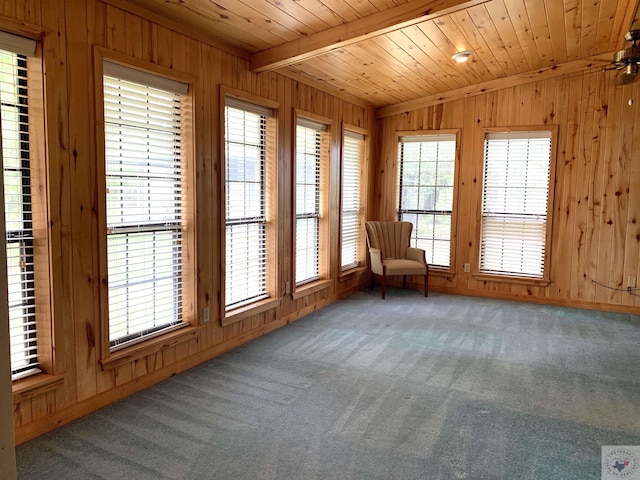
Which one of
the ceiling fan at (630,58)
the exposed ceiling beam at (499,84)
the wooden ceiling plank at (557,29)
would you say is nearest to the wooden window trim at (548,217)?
the exposed ceiling beam at (499,84)

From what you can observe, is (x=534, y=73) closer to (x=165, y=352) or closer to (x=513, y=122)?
(x=513, y=122)

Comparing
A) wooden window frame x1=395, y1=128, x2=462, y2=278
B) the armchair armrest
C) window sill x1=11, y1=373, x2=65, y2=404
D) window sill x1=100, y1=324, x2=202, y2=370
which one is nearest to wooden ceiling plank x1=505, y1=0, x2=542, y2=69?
wooden window frame x1=395, y1=128, x2=462, y2=278

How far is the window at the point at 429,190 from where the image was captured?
5941 millimetres

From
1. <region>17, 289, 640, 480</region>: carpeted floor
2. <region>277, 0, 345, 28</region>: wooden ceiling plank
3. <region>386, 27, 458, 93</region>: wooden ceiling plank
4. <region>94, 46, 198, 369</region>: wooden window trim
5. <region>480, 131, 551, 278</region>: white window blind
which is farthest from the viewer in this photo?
<region>480, 131, 551, 278</region>: white window blind

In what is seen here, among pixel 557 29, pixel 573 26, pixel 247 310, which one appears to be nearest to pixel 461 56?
pixel 557 29

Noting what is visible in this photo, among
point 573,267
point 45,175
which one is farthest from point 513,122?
point 45,175

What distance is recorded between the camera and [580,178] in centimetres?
523

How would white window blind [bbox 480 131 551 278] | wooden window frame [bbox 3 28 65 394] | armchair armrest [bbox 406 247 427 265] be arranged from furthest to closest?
1. armchair armrest [bbox 406 247 427 265]
2. white window blind [bbox 480 131 551 278]
3. wooden window frame [bbox 3 28 65 394]

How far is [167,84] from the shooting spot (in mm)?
3021

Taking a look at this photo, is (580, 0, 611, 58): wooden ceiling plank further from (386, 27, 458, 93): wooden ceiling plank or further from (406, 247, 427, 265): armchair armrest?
(406, 247, 427, 265): armchair armrest

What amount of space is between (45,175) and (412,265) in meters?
4.20

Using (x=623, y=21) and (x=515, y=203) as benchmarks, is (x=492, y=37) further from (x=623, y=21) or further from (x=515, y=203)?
(x=515, y=203)

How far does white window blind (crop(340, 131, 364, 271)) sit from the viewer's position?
5.61 metres

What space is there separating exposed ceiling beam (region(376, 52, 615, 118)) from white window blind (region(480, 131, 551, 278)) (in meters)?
0.58
